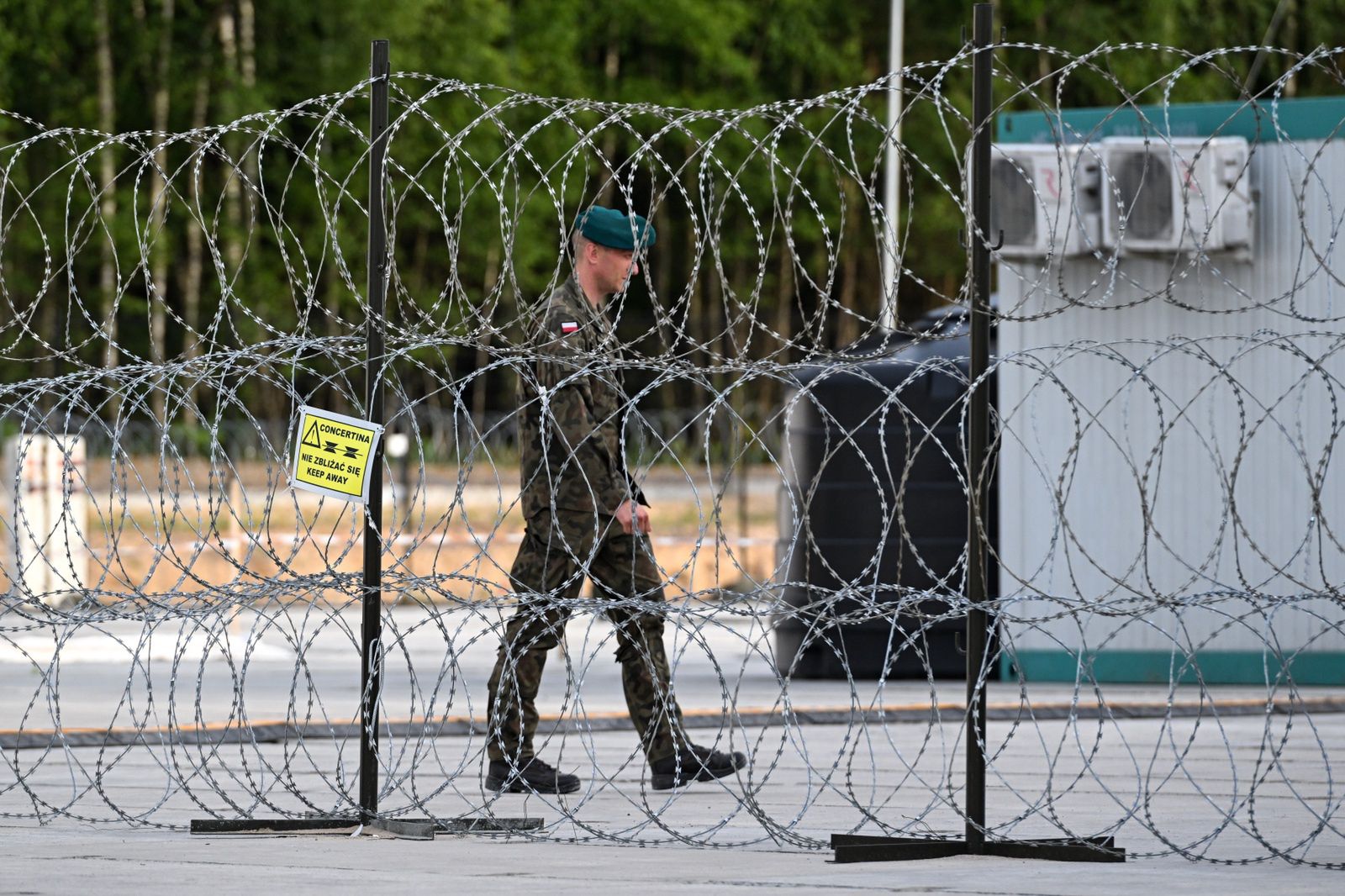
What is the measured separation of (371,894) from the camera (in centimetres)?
531

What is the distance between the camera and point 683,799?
7844 millimetres

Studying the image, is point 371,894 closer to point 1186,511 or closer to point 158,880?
point 158,880

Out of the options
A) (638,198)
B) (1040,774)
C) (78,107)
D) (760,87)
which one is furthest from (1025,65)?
(1040,774)

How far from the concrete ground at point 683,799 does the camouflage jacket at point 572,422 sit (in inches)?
25.6

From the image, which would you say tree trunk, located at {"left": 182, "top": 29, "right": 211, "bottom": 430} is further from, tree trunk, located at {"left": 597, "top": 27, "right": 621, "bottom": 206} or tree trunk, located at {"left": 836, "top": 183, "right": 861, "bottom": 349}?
tree trunk, located at {"left": 836, "top": 183, "right": 861, "bottom": 349}

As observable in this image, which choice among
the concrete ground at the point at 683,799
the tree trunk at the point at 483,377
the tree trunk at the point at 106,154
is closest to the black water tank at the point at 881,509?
the concrete ground at the point at 683,799

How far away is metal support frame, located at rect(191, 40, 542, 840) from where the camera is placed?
259 inches

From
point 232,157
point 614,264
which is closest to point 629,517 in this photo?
point 614,264

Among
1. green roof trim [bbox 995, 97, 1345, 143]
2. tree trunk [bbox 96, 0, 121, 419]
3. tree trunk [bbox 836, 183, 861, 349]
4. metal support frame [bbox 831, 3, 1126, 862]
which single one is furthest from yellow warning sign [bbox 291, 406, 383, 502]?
tree trunk [bbox 836, 183, 861, 349]

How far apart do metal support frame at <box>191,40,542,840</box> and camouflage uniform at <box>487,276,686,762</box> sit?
0.98 metres

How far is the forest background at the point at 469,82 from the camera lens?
110 feet

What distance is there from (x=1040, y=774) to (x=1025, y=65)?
34960mm

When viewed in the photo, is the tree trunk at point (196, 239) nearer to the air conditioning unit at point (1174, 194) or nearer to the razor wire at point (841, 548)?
the razor wire at point (841, 548)

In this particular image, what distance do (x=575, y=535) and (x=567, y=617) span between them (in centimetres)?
43
